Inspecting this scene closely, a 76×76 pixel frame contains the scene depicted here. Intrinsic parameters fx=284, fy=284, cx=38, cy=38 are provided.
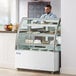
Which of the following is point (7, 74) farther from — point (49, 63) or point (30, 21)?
point (30, 21)

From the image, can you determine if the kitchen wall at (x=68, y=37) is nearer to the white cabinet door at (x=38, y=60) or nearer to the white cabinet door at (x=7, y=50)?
the white cabinet door at (x=38, y=60)

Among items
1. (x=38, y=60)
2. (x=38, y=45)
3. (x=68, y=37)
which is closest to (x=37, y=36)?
(x=38, y=45)

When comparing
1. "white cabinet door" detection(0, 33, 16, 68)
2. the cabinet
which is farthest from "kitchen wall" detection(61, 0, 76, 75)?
"white cabinet door" detection(0, 33, 16, 68)

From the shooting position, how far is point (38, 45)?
7223mm

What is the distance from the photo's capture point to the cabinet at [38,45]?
6.87 m

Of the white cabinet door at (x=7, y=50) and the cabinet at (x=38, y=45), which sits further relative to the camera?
the white cabinet door at (x=7, y=50)

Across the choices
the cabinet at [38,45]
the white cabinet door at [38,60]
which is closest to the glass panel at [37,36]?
the cabinet at [38,45]

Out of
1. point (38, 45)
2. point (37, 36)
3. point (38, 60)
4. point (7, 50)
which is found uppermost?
point (37, 36)

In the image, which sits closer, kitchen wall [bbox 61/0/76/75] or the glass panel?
kitchen wall [bbox 61/0/76/75]

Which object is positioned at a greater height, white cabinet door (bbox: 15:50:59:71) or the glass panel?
the glass panel

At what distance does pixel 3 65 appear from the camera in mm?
7707

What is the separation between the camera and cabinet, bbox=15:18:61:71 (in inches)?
271

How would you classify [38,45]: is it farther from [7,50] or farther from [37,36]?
[7,50]

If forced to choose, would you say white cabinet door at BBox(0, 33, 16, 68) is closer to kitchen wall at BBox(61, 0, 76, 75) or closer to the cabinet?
the cabinet
